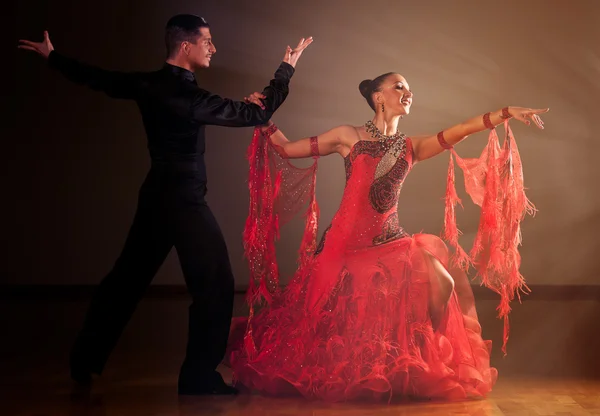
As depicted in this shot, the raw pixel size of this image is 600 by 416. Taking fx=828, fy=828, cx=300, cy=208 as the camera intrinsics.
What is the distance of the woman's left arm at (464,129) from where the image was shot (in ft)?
11.0

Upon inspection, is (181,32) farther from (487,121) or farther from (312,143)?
(487,121)

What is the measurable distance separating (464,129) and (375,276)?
0.73m

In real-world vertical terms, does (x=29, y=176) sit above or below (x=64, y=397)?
above

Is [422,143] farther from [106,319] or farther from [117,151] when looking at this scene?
[117,151]

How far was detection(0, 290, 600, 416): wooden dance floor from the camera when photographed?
3.19 m

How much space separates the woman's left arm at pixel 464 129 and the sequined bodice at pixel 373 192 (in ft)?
0.19

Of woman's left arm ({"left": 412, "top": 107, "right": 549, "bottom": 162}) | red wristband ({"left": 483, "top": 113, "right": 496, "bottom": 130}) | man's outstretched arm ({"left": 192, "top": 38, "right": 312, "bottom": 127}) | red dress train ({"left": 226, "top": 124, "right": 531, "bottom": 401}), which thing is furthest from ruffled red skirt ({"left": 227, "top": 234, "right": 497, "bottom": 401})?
man's outstretched arm ({"left": 192, "top": 38, "right": 312, "bottom": 127})

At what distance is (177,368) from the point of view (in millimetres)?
3980

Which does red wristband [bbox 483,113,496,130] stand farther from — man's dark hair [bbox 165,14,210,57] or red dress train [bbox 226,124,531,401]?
man's dark hair [bbox 165,14,210,57]

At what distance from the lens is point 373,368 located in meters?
3.21

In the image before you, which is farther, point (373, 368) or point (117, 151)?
point (117, 151)

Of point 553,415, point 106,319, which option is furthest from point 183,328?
point 553,415

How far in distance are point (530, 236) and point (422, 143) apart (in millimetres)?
2956

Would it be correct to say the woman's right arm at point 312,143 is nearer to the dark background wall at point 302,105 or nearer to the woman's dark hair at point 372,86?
the woman's dark hair at point 372,86
